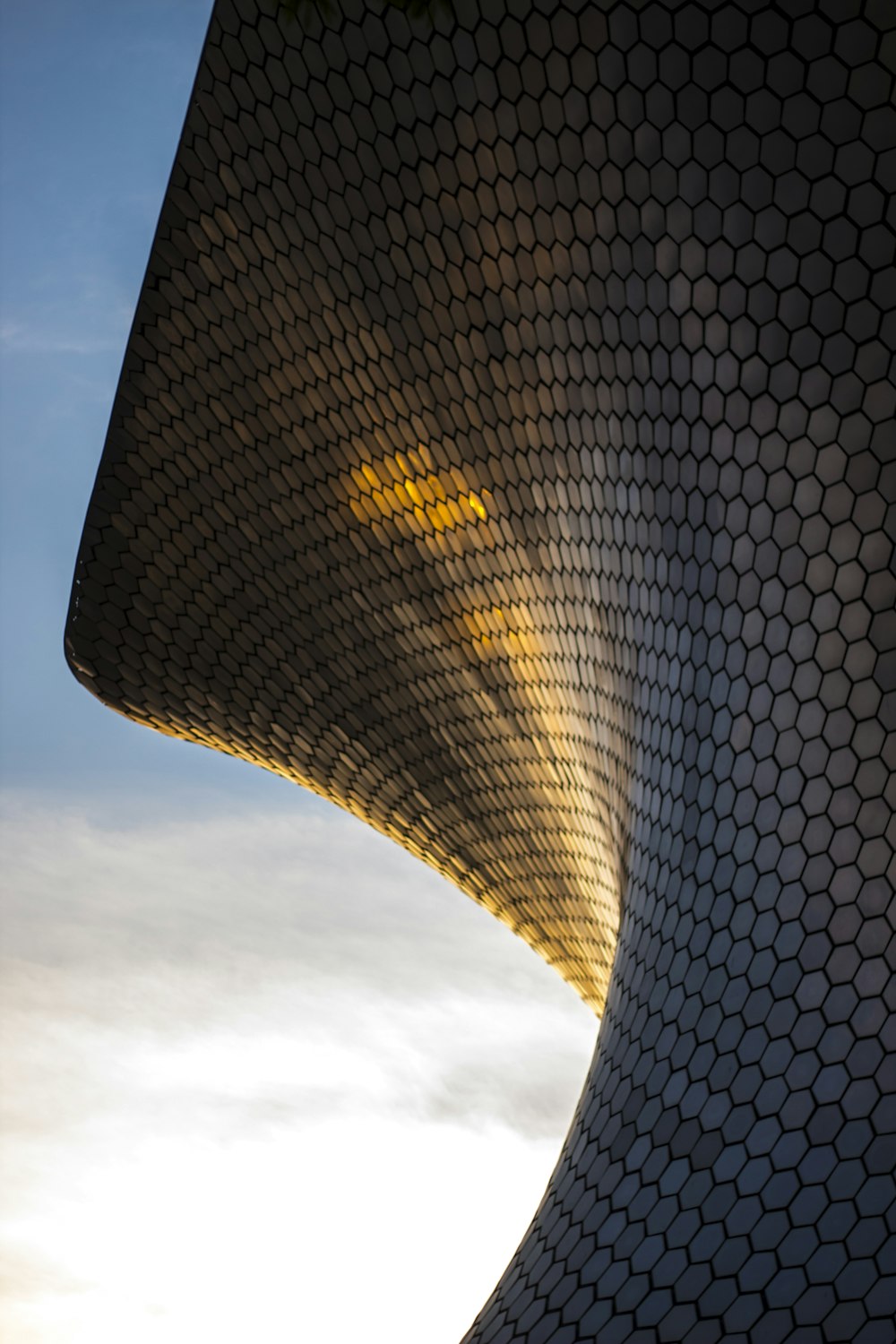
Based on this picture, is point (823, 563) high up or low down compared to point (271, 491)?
up

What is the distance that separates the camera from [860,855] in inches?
288

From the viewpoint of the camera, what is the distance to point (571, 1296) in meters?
8.27

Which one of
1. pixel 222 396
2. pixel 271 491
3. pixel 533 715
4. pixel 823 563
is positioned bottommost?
pixel 533 715

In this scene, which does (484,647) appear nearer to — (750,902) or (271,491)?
(271,491)

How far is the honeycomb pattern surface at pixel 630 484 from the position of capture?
7.14m

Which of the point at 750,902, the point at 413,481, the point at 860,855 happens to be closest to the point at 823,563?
the point at 860,855

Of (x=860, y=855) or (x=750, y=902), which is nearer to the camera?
(x=860, y=855)

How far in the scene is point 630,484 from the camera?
960cm

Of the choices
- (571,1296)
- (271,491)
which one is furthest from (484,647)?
(571,1296)

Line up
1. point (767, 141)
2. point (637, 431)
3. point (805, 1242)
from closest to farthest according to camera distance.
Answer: point (805, 1242) < point (767, 141) < point (637, 431)

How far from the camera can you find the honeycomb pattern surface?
7.14m

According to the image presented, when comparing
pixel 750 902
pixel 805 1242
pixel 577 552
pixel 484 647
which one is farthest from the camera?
pixel 484 647

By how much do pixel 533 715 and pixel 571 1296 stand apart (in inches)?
266

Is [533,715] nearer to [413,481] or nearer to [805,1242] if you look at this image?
[413,481]
